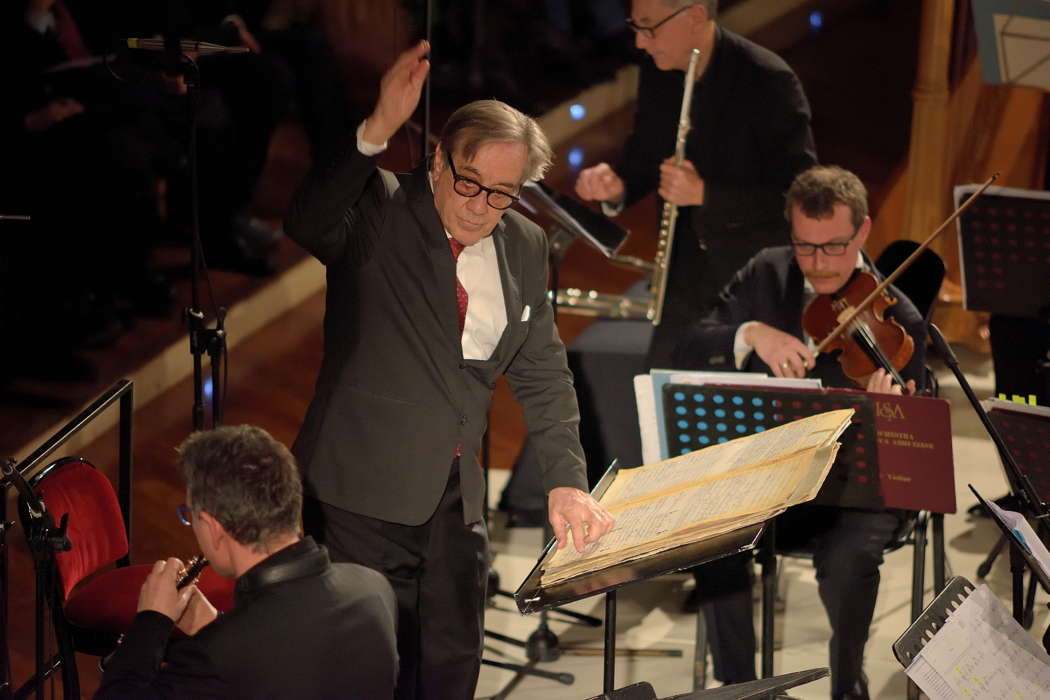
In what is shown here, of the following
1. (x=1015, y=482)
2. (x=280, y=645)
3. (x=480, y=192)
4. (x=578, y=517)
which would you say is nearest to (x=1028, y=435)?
(x=1015, y=482)

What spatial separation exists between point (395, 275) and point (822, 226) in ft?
4.22

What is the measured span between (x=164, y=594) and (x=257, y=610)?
209mm

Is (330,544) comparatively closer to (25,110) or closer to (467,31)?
(25,110)

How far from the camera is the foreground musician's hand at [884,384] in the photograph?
3.32 metres

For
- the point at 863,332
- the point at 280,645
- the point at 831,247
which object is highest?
the point at 831,247

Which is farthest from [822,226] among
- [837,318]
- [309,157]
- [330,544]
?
[309,157]

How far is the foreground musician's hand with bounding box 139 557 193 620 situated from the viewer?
2.31 m

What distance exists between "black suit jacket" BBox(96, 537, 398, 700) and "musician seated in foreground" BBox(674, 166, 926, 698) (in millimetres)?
1453

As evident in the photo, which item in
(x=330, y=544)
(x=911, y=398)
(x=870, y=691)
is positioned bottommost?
(x=870, y=691)

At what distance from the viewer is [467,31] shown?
7145 millimetres

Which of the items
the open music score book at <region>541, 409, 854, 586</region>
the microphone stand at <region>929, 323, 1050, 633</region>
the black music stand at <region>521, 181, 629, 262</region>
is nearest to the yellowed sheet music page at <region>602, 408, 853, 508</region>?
the open music score book at <region>541, 409, 854, 586</region>

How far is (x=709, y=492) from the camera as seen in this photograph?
2.46 meters

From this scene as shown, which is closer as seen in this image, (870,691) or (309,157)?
(870,691)

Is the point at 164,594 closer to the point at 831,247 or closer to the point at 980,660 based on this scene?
the point at 980,660
